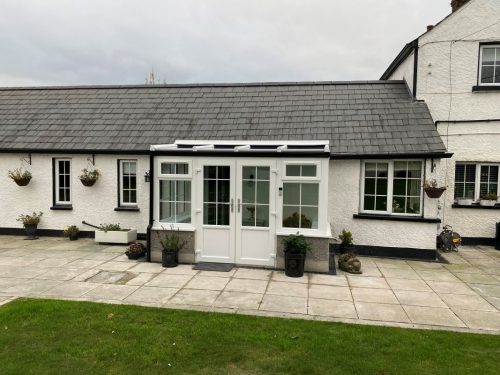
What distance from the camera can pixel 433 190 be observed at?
9172 mm

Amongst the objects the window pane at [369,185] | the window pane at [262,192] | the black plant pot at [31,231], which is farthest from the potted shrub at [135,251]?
the window pane at [369,185]

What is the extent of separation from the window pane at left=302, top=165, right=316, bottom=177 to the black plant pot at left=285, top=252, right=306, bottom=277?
6.02 ft

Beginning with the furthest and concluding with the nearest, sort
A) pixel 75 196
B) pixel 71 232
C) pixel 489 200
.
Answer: pixel 75 196 → pixel 71 232 → pixel 489 200

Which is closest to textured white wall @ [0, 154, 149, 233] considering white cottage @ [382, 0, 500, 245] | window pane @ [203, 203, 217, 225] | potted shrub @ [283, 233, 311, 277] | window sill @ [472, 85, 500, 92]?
window pane @ [203, 203, 217, 225]

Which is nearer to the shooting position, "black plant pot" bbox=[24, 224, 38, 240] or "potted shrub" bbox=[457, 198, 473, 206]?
"potted shrub" bbox=[457, 198, 473, 206]

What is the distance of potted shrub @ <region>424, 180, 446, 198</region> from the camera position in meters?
9.14

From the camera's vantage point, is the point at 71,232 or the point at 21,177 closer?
the point at 71,232

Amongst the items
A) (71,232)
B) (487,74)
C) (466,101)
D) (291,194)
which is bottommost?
(71,232)

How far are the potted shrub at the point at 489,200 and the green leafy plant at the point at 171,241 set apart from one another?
8.97m

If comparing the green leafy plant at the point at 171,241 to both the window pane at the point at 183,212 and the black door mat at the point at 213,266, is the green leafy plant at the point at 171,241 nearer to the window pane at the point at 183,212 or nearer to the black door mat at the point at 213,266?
the window pane at the point at 183,212

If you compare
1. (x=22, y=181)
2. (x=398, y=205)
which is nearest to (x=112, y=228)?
(x=22, y=181)

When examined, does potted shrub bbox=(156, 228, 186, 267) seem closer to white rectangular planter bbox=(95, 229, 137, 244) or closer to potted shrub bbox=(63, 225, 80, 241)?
white rectangular planter bbox=(95, 229, 137, 244)

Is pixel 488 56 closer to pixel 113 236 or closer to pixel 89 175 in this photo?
pixel 113 236

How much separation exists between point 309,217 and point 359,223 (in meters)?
2.43
